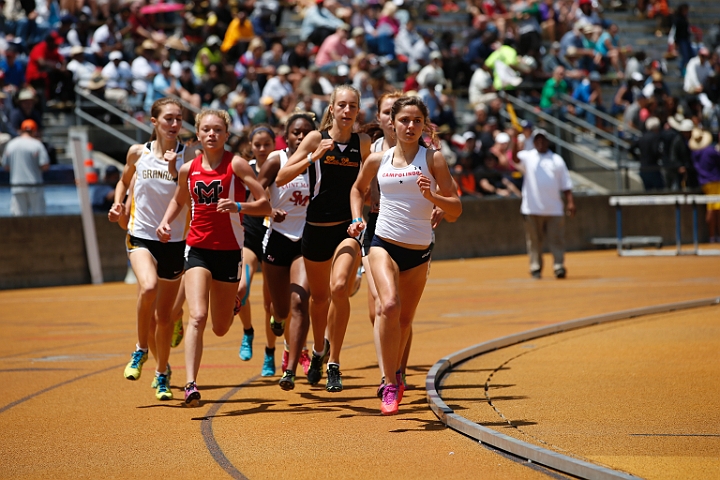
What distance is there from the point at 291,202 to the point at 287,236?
446mm

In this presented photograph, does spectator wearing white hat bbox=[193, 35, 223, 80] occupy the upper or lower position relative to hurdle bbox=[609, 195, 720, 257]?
upper

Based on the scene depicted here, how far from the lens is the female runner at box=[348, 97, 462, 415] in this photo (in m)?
8.29

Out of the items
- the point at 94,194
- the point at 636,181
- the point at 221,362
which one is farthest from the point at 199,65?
the point at 221,362

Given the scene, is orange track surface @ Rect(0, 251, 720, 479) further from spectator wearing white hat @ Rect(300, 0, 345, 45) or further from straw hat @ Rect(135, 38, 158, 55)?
spectator wearing white hat @ Rect(300, 0, 345, 45)

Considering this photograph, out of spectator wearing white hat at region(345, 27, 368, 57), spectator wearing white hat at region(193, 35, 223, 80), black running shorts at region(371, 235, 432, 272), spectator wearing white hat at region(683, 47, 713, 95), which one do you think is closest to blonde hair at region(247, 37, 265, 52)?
spectator wearing white hat at region(193, 35, 223, 80)

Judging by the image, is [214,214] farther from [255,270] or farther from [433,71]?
[433,71]

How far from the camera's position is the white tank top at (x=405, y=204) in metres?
8.39

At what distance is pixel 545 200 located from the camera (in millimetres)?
19344

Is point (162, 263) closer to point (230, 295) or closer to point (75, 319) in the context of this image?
point (230, 295)

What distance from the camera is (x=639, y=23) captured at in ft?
122

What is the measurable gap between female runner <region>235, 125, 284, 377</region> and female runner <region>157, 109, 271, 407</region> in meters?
0.78

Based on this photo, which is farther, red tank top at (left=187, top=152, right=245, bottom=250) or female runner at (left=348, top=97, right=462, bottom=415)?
red tank top at (left=187, top=152, right=245, bottom=250)

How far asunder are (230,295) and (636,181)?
20977 mm

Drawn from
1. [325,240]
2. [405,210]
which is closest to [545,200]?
[325,240]
